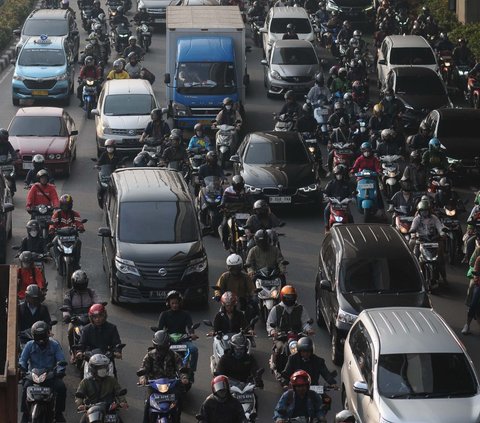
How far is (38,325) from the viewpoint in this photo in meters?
19.6

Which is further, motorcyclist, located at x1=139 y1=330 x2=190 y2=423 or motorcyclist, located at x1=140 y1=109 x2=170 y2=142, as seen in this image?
motorcyclist, located at x1=140 y1=109 x2=170 y2=142

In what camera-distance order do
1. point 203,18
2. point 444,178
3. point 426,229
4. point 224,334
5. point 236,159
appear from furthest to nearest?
point 203,18 < point 236,159 < point 444,178 < point 426,229 < point 224,334

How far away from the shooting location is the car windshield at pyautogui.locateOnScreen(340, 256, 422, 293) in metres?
22.8

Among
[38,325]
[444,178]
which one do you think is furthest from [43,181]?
[38,325]

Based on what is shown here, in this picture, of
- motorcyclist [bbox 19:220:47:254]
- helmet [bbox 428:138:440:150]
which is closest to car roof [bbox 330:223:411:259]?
motorcyclist [bbox 19:220:47:254]

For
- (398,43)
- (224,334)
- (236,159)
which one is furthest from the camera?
(398,43)

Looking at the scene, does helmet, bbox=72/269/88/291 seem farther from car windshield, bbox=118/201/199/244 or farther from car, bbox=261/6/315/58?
car, bbox=261/6/315/58

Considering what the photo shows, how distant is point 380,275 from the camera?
75.1ft

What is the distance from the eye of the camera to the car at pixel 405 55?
43.7 m

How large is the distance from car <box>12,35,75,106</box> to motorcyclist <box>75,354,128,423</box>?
82.2ft

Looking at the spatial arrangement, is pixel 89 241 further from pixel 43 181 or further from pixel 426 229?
pixel 426 229

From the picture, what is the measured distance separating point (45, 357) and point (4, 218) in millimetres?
8691

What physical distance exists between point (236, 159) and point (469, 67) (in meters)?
15.2

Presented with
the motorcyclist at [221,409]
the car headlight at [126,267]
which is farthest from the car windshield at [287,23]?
the motorcyclist at [221,409]
